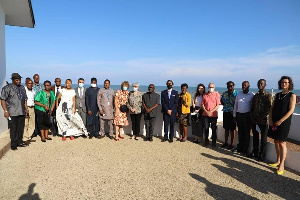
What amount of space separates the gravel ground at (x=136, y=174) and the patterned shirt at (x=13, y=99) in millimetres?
960

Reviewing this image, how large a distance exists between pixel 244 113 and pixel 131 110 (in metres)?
3.15

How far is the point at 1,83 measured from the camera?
6609 mm

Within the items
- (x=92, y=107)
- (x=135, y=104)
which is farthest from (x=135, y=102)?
(x=92, y=107)

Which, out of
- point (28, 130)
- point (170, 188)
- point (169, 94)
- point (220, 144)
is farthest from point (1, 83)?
point (220, 144)

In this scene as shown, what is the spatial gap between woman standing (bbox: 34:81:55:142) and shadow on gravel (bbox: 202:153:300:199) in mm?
4705

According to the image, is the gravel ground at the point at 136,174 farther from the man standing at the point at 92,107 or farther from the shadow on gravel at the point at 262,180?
the man standing at the point at 92,107

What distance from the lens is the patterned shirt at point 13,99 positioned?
17.8 ft

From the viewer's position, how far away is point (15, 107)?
18.0ft

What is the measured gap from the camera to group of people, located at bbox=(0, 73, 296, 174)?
17.3 feet

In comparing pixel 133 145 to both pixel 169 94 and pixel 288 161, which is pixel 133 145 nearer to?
pixel 169 94

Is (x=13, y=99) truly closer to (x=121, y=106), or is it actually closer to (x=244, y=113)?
(x=121, y=106)

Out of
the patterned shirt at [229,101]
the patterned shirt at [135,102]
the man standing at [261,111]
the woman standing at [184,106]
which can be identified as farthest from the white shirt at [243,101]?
the patterned shirt at [135,102]

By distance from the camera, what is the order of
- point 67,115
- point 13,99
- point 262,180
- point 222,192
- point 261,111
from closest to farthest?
point 222,192 < point 262,180 < point 261,111 < point 13,99 < point 67,115

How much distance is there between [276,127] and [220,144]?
2287 millimetres
